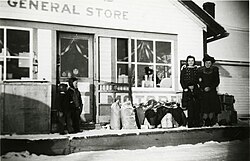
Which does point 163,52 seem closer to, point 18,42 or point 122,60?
point 122,60

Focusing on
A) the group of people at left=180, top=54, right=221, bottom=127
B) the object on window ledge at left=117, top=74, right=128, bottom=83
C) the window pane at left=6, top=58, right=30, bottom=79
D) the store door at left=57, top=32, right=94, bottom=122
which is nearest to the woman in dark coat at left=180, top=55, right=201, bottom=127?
the group of people at left=180, top=54, right=221, bottom=127

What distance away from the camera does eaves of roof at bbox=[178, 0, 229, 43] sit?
96.0 inches

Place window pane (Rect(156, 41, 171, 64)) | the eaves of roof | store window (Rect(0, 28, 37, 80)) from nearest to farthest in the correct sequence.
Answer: store window (Rect(0, 28, 37, 80)) < window pane (Rect(156, 41, 171, 64)) < the eaves of roof

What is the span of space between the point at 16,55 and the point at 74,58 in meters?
0.36

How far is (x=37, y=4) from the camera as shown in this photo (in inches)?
79.3

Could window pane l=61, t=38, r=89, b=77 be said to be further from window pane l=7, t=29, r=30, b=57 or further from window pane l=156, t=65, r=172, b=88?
window pane l=156, t=65, r=172, b=88

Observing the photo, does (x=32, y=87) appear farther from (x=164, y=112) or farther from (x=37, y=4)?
(x=164, y=112)

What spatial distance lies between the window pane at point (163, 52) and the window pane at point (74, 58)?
1.76ft

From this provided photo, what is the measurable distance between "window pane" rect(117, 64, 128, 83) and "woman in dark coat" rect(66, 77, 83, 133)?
0.99 ft

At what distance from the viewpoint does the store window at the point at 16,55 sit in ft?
6.19

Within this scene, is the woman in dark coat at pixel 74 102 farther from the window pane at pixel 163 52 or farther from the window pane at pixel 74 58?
the window pane at pixel 163 52

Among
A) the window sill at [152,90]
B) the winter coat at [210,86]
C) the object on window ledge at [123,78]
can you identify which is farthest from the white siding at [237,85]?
the object on window ledge at [123,78]

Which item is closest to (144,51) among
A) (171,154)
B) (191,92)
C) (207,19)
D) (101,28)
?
(101,28)

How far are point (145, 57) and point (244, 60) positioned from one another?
2.81 ft
